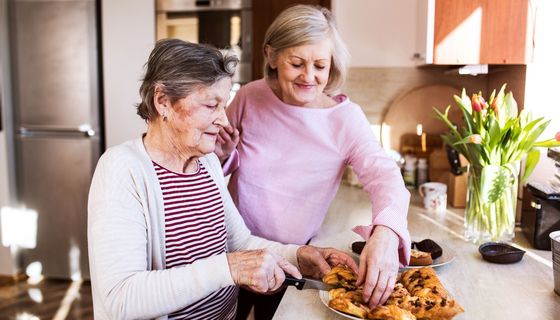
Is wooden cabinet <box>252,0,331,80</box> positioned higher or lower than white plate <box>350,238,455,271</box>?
higher

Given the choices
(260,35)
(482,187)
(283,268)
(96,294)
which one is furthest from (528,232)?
(260,35)

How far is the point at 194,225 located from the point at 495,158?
0.99m

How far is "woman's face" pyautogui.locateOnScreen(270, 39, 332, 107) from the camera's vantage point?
1.50 m

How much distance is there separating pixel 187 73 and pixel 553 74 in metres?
1.43

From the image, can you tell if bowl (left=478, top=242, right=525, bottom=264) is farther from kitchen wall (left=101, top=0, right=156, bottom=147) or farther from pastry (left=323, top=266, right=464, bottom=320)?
kitchen wall (left=101, top=0, right=156, bottom=147)

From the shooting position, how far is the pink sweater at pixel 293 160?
1615 millimetres

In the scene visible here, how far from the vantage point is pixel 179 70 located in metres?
1.24

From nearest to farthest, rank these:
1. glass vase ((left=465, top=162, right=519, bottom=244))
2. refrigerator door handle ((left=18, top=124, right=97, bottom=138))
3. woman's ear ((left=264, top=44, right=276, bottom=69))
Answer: woman's ear ((left=264, top=44, right=276, bottom=69)) < glass vase ((left=465, top=162, right=519, bottom=244)) < refrigerator door handle ((left=18, top=124, right=97, bottom=138))

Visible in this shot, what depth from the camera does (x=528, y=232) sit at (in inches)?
69.0

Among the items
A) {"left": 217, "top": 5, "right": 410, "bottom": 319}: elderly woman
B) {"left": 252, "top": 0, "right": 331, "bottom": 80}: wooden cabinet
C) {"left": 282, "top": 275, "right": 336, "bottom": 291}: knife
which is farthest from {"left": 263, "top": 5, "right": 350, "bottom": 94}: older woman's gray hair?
{"left": 252, "top": 0, "right": 331, "bottom": 80}: wooden cabinet

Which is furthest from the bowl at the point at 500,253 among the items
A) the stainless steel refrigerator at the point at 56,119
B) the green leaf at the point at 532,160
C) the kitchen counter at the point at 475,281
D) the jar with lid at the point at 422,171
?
the stainless steel refrigerator at the point at 56,119

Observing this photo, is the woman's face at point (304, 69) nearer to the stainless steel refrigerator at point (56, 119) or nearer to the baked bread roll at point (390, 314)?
the baked bread roll at point (390, 314)

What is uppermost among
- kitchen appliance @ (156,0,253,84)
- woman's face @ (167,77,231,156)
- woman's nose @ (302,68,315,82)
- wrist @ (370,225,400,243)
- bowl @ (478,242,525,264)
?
kitchen appliance @ (156,0,253,84)

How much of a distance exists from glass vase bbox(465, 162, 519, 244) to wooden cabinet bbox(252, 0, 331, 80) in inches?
80.5
